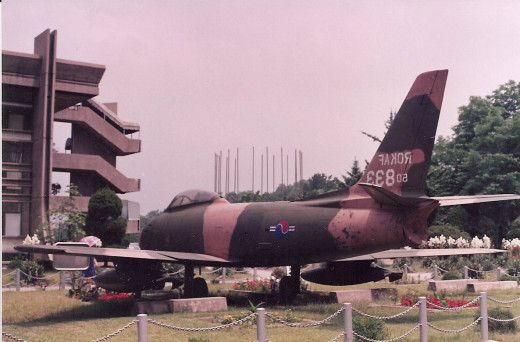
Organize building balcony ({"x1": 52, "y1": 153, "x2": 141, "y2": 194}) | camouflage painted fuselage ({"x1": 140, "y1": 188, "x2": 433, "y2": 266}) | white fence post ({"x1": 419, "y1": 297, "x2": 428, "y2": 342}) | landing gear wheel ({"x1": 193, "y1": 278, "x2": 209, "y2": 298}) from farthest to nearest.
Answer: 1. building balcony ({"x1": 52, "y1": 153, "x2": 141, "y2": 194})
2. landing gear wheel ({"x1": 193, "y1": 278, "x2": 209, "y2": 298})
3. camouflage painted fuselage ({"x1": 140, "y1": 188, "x2": 433, "y2": 266})
4. white fence post ({"x1": 419, "y1": 297, "x2": 428, "y2": 342})

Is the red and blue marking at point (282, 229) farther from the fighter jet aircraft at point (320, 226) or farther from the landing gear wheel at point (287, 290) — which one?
the landing gear wheel at point (287, 290)

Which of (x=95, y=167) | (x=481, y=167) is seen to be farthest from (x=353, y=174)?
(x=95, y=167)

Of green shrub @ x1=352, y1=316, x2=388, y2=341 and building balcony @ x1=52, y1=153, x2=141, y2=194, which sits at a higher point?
building balcony @ x1=52, y1=153, x2=141, y2=194

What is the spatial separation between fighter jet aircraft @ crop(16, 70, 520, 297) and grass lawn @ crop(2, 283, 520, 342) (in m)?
1.45

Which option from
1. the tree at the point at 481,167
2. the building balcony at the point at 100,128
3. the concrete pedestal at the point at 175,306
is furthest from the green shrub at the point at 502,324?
the building balcony at the point at 100,128

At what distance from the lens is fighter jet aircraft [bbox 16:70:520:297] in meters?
15.3

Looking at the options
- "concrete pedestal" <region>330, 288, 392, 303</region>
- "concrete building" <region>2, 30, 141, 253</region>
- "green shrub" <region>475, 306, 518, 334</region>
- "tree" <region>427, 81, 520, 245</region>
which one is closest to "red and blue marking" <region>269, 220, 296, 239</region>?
"concrete pedestal" <region>330, 288, 392, 303</region>

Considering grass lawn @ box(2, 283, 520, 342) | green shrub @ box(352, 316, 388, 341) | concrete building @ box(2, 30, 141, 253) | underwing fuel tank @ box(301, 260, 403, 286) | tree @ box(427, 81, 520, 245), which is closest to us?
green shrub @ box(352, 316, 388, 341)

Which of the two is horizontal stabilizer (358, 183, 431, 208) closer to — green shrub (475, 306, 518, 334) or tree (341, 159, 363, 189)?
green shrub (475, 306, 518, 334)

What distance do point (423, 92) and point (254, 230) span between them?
254 inches

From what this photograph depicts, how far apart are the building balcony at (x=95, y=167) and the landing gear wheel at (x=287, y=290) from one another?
3561 centimetres

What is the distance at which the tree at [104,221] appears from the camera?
142ft

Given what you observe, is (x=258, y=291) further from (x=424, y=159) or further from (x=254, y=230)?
(x=424, y=159)

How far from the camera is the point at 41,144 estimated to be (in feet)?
141
